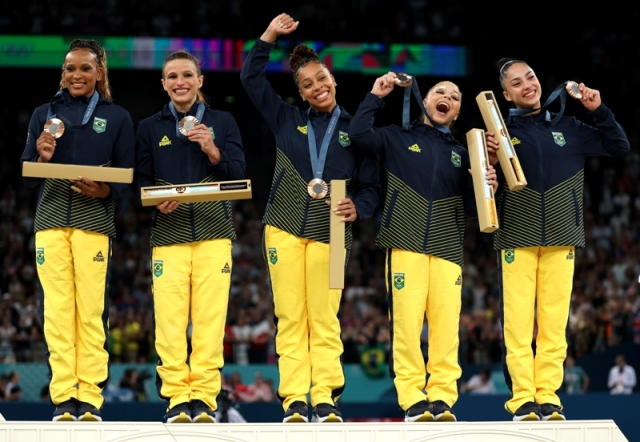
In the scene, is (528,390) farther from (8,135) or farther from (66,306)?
(8,135)

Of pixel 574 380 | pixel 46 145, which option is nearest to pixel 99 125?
pixel 46 145

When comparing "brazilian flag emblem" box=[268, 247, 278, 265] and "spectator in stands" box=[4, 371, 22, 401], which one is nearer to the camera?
"brazilian flag emblem" box=[268, 247, 278, 265]

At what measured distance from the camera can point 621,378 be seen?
46.4 feet

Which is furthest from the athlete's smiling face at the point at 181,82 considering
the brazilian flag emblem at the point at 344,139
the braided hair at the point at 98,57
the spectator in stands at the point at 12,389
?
the spectator in stands at the point at 12,389

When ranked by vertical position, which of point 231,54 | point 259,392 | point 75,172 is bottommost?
point 259,392

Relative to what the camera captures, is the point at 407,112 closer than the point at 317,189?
No

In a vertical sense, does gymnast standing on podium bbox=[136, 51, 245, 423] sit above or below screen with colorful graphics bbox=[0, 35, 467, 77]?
below

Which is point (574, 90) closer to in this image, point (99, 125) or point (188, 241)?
point (188, 241)

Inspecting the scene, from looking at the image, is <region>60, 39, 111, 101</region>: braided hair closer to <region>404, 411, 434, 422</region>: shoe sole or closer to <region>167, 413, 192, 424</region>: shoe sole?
<region>167, 413, 192, 424</region>: shoe sole

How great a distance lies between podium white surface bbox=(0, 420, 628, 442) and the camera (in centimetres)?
628

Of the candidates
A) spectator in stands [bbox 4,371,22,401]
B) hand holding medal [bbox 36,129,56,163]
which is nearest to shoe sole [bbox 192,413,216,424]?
hand holding medal [bbox 36,129,56,163]

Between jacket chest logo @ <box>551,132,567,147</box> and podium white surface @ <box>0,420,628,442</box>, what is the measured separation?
1.92 metres

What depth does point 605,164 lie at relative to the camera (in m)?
21.1

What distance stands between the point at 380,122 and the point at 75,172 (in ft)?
41.4
